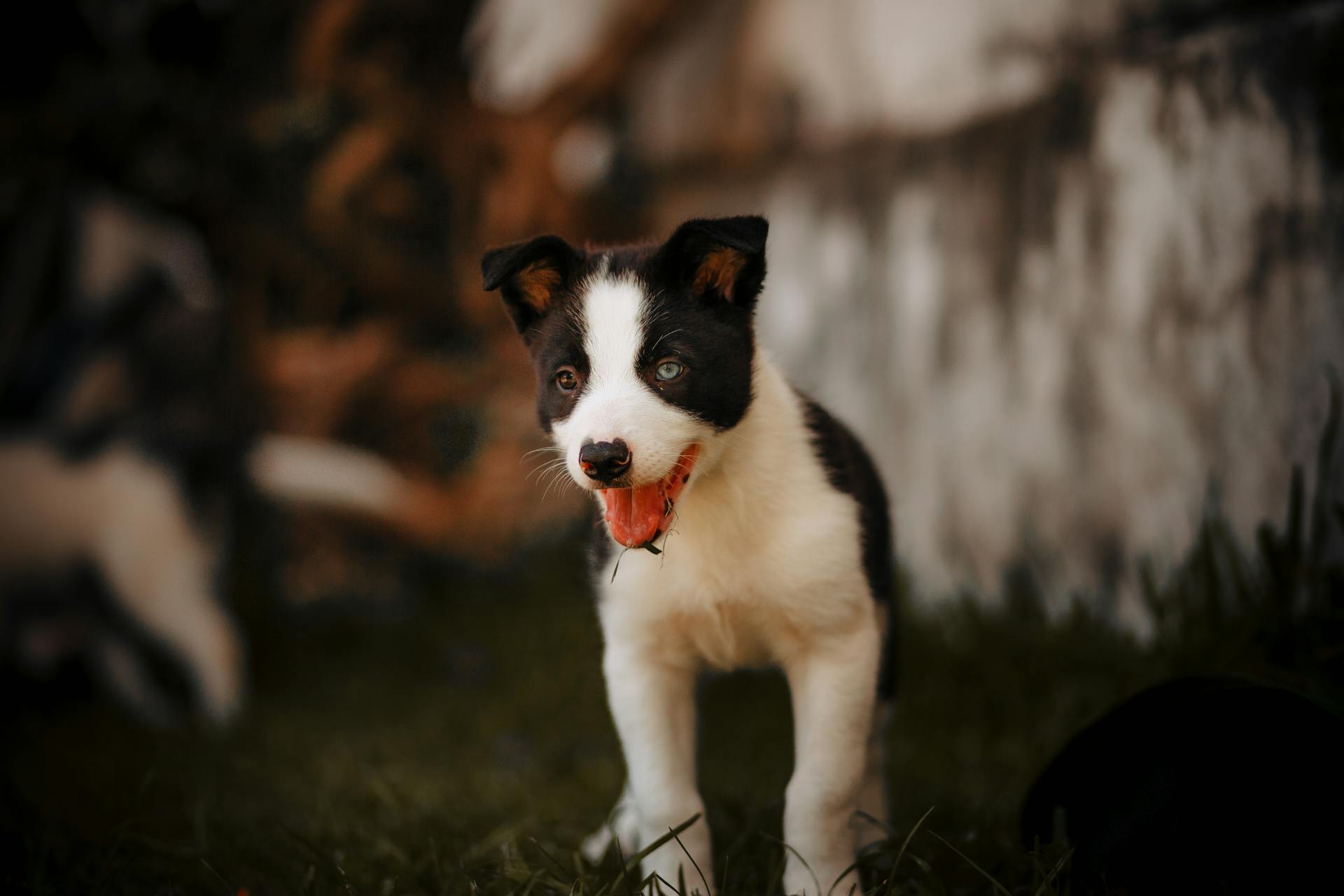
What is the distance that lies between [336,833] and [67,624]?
11.3 feet

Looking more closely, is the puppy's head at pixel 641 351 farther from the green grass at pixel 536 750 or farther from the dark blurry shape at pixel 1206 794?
the dark blurry shape at pixel 1206 794

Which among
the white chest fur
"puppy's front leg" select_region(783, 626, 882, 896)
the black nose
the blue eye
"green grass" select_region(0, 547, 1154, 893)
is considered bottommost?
"green grass" select_region(0, 547, 1154, 893)

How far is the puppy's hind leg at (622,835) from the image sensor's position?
8.89ft

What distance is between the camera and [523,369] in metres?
6.32

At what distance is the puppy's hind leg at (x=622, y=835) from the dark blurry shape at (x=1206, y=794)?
104 cm

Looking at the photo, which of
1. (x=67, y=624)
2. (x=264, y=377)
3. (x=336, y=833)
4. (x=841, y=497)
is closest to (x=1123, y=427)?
(x=841, y=497)

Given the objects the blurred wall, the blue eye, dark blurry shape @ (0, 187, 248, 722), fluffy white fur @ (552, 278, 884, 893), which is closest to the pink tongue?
fluffy white fur @ (552, 278, 884, 893)

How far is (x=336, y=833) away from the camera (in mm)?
2805

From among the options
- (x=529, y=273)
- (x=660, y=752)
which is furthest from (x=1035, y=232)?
(x=660, y=752)

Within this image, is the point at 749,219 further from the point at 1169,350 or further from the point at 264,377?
the point at 264,377

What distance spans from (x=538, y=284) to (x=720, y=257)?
0.47 m

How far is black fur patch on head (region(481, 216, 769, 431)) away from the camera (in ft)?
7.38

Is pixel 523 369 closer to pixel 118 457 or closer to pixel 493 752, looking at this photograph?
pixel 118 457

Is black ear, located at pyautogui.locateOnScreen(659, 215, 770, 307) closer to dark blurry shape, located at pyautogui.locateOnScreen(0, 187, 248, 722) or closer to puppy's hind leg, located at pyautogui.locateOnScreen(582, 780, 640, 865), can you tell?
puppy's hind leg, located at pyautogui.locateOnScreen(582, 780, 640, 865)
